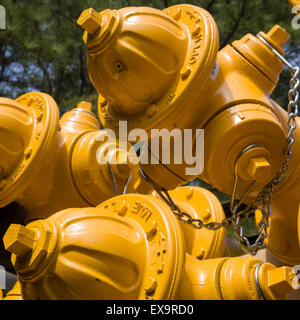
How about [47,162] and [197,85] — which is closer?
[197,85]

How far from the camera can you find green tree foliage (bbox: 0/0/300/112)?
2.48 meters

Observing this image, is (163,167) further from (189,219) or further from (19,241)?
(19,241)

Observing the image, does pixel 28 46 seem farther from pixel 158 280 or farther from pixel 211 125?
pixel 158 280

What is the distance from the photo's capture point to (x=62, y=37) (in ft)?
9.40

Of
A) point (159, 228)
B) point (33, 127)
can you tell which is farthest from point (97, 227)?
point (33, 127)

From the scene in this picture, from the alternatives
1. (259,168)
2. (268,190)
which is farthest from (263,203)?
(259,168)

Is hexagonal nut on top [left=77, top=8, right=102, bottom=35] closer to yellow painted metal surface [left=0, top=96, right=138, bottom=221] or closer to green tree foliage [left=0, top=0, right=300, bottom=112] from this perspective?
yellow painted metal surface [left=0, top=96, right=138, bottom=221]

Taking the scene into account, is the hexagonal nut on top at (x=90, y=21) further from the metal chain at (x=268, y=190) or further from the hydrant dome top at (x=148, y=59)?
the metal chain at (x=268, y=190)

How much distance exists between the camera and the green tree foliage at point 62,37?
248 centimetres

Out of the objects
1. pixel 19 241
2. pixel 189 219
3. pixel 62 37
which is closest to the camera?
pixel 19 241

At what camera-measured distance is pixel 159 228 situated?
3.04 feet

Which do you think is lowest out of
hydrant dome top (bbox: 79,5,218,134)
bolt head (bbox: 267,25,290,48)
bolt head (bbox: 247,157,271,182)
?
bolt head (bbox: 247,157,271,182)

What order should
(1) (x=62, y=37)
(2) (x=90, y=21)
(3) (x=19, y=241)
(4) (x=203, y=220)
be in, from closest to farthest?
1. (3) (x=19, y=241)
2. (2) (x=90, y=21)
3. (4) (x=203, y=220)
4. (1) (x=62, y=37)

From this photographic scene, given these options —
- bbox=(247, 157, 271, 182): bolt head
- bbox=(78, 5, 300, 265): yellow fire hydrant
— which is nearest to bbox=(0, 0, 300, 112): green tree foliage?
bbox=(78, 5, 300, 265): yellow fire hydrant
